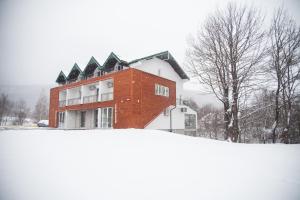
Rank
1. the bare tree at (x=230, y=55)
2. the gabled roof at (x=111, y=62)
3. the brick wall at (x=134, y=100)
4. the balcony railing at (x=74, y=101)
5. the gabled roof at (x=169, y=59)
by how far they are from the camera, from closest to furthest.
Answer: the bare tree at (x=230, y=55)
the brick wall at (x=134, y=100)
the gabled roof at (x=111, y=62)
the gabled roof at (x=169, y=59)
the balcony railing at (x=74, y=101)

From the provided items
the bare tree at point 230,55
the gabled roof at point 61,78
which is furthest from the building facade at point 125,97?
the bare tree at point 230,55

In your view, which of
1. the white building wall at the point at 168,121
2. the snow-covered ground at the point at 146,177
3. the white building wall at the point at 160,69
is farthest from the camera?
the white building wall at the point at 160,69

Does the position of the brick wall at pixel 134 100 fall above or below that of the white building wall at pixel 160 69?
below

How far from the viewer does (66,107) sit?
86.3 feet

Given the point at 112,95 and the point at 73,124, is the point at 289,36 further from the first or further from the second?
the point at 73,124

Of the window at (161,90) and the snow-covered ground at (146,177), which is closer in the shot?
the snow-covered ground at (146,177)

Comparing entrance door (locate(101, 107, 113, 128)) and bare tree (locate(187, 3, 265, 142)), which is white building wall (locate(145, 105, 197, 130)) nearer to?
entrance door (locate(101, 107, 113, 128))

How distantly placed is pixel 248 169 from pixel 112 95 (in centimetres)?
1798

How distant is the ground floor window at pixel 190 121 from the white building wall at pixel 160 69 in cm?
386

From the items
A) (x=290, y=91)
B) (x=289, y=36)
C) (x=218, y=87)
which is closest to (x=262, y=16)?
(x=289, y=36)

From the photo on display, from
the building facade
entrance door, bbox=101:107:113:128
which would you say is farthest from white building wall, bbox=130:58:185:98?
entrance door, bbox=101:107:113:128

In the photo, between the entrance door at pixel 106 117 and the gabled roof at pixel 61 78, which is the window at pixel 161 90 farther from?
the gabled roof at pixel 61 78

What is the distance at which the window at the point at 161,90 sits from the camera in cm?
2131

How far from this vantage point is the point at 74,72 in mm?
28703
